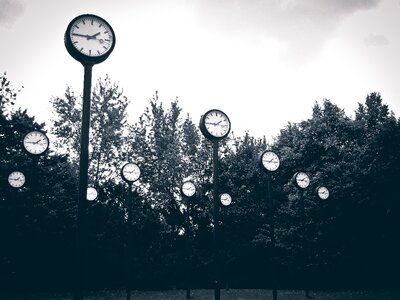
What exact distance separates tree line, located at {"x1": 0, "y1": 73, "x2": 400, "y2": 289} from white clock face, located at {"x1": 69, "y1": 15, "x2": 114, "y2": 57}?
1254 cm

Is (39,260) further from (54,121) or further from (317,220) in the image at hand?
(317,220)

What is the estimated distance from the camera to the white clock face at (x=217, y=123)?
8.77m

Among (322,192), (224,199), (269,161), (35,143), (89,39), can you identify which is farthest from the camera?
(224,199)

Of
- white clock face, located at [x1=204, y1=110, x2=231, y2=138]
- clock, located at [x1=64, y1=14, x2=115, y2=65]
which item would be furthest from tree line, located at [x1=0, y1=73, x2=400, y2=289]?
clock, located at [x1=64, y1=14, x2=115, y2=65]

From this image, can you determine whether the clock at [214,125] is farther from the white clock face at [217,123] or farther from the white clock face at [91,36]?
the white clock face at [91,36]

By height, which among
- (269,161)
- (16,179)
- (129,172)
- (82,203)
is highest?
(269,161)

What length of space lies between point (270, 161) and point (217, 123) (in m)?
4.32

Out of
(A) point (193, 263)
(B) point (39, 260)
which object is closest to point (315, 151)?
(A) point (193, 263)

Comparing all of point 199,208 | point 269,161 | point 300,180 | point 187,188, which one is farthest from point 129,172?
point 199,208

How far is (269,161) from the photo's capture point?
12469 millimetres

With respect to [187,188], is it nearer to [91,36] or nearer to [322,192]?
[322,192]

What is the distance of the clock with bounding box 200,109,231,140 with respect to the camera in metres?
8.73

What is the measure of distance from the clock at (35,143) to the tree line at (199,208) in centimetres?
536

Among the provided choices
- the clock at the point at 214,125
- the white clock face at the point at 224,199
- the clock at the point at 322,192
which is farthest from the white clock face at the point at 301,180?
the clock at the point at 214,125
